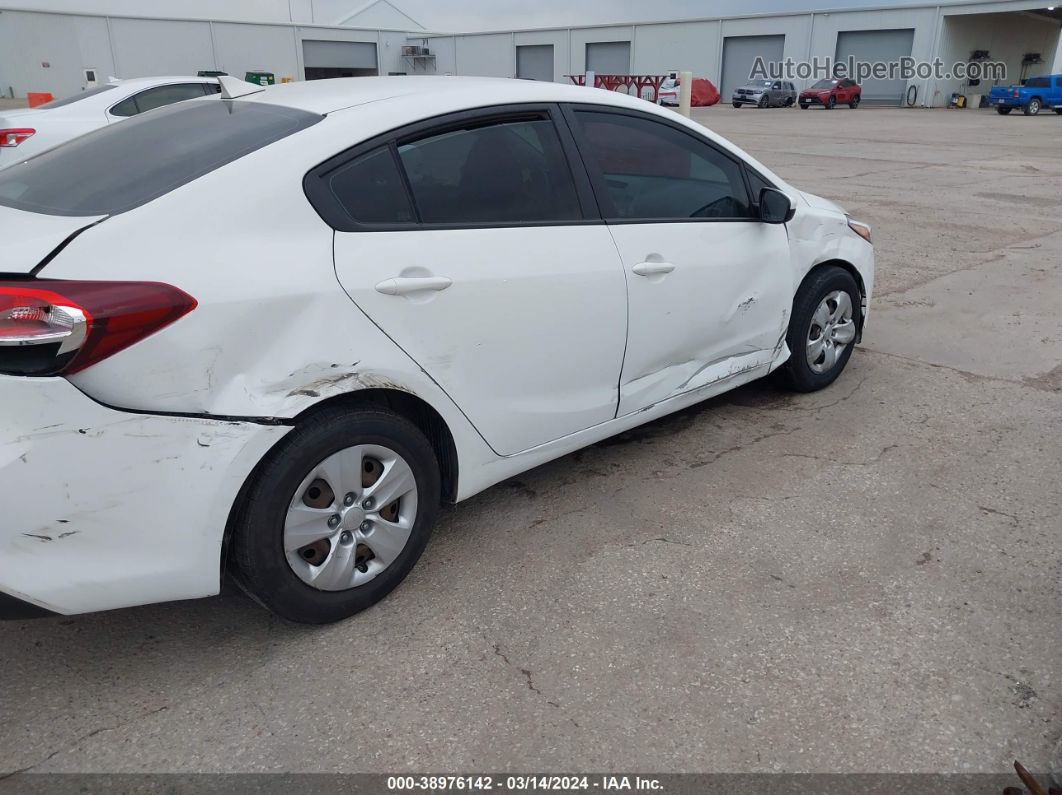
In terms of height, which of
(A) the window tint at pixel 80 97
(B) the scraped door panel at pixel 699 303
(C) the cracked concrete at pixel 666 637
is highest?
(A) the window tint at pixel 80 97

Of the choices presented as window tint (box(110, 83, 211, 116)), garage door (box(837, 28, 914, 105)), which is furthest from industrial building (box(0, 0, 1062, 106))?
window tint (box(110, 83, 211, 116))

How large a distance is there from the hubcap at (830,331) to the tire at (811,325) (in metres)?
0.01

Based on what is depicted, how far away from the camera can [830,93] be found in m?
42.2

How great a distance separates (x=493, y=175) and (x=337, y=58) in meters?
64.1

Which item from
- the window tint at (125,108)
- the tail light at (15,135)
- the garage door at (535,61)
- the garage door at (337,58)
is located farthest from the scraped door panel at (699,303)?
the garage door at (337,58)

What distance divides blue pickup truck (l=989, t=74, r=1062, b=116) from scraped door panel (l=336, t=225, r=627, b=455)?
4185cm

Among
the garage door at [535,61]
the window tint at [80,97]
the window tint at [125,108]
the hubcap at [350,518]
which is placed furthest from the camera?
the garage door at [535,61]

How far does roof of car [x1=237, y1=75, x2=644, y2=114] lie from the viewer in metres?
2.93

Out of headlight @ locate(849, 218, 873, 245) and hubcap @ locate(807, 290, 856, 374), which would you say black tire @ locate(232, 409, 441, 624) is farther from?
headlight @ locate(849, 218, 873, 245)

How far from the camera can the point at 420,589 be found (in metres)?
3.00

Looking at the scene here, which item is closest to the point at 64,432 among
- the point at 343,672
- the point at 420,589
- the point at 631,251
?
the point at 343,672

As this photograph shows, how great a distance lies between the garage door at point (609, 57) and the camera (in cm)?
5638

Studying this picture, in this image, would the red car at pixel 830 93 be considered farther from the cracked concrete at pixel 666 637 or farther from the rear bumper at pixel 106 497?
the rear bumper at pixel 106 497

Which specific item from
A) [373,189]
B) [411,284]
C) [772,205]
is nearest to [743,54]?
[772,205]
